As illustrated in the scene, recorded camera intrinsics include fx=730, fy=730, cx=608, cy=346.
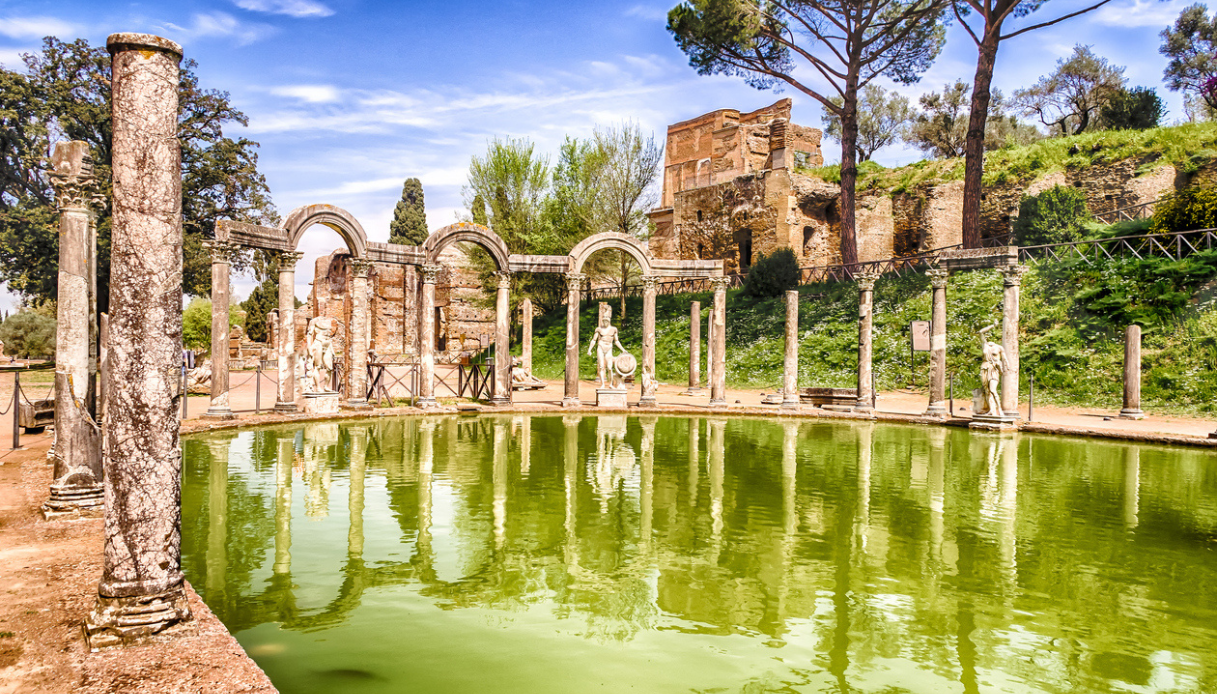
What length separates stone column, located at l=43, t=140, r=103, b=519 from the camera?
643cm

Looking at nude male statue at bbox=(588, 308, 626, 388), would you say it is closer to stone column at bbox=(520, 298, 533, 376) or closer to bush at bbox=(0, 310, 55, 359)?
stone column at bbox=(520, 298, 533, 376)

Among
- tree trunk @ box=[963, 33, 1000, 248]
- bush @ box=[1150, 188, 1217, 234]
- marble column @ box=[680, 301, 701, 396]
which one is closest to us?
bush @ box=[1150, 188, 1217, 234]

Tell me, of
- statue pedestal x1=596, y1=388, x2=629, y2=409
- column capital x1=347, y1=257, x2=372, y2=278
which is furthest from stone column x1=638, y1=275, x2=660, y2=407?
column capital x1=347, y1=257, x2=372, y2=278

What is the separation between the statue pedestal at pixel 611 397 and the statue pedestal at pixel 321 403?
612 cm

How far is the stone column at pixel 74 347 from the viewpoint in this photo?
253 inches

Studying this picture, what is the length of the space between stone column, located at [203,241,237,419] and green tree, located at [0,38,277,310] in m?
14.7

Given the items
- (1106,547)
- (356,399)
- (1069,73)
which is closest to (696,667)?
(1106,547)

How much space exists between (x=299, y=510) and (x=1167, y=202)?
82.8 feet

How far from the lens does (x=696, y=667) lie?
4.24 meters

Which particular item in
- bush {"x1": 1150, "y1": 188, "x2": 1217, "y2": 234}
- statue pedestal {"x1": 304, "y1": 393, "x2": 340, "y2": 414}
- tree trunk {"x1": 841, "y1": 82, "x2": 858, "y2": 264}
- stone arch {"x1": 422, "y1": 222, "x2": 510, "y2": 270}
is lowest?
statue pedestal {"x1": 304, "y1": 393, "x2": 340, "y2": 414}

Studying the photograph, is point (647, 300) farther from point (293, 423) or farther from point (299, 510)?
point (299, 510)

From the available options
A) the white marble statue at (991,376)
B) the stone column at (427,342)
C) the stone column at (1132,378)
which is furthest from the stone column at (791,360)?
the stone column at (427,342)

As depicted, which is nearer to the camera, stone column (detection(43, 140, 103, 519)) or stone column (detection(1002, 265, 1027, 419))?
stone column (detection(43, 140, 103, 519))

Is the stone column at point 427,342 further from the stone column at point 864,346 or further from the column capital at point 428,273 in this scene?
the stone column at point 864,346
